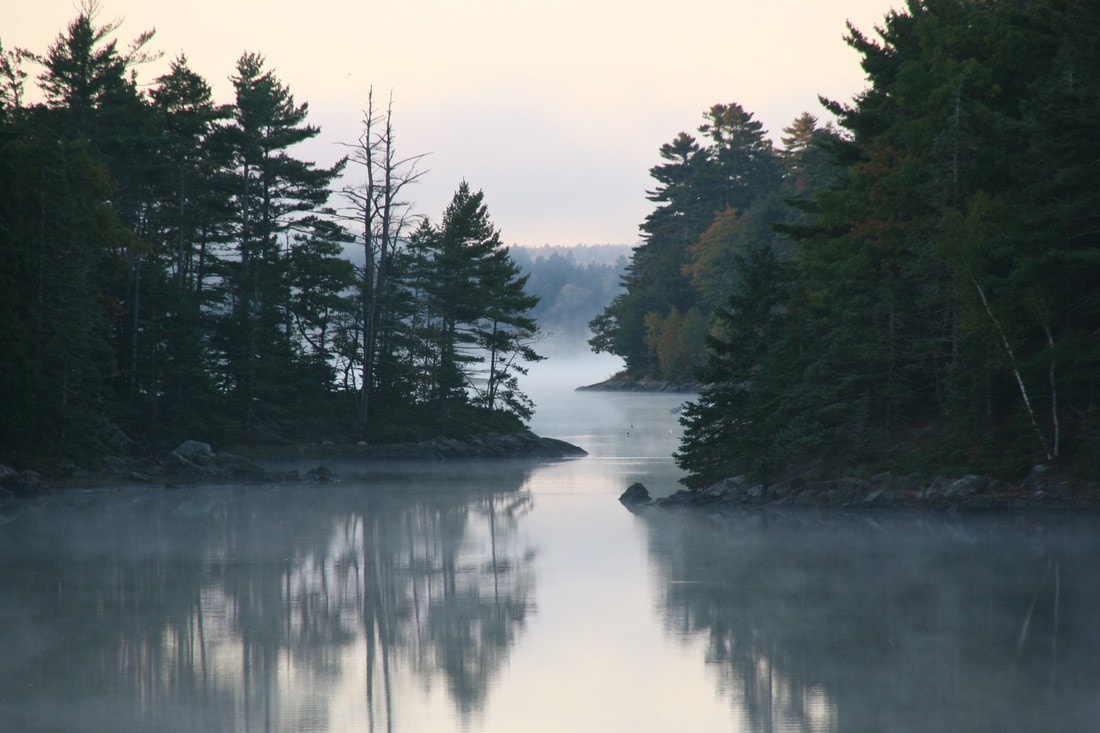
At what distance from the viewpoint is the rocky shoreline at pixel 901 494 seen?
77.0 ft

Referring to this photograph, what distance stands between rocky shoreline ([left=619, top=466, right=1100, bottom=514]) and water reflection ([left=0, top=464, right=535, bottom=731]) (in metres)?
5.44

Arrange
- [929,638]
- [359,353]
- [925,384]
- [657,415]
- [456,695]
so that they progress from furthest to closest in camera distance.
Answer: [657,415], [359,353], [925,384], [929,638], [456,695]

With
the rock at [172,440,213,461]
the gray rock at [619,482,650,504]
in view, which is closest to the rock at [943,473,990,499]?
the gray rock at [619,482,650,504]

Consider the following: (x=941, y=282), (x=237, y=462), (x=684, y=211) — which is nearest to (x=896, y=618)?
(x=941, y=282)

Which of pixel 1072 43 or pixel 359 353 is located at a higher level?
pixel 1072 43

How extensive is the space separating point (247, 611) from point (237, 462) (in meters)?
22.8

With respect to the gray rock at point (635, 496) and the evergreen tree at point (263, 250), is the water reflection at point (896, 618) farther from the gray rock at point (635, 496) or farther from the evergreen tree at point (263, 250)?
the evergreen tree at point (263, 250)

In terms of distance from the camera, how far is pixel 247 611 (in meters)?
15.4

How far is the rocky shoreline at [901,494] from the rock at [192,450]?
15192 millimetres

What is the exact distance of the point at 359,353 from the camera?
165 feet

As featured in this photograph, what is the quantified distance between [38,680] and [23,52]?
34922mm

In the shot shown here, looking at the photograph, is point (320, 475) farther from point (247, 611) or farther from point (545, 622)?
point (545, 622)

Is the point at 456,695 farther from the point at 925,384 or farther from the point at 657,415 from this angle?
the point at 657,415

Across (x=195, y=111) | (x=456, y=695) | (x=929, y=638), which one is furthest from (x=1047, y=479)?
(x=195, y=111)
